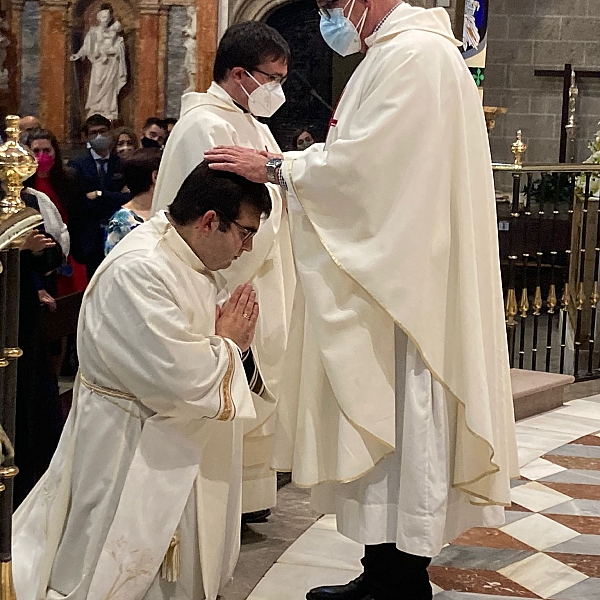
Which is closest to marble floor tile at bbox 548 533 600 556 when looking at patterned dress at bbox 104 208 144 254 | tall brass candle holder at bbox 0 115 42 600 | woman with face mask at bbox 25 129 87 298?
patterned dress at bbox 104 208 144 254

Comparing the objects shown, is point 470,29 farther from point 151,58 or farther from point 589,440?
point 589,440

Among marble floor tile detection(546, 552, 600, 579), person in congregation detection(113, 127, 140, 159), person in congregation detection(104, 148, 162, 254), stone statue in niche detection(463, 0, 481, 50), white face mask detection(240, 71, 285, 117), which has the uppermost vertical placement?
stone statue in niche detection(463, 0, 481, 50)

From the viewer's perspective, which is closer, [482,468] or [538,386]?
[482,468]

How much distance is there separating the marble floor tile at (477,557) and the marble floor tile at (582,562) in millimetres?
100

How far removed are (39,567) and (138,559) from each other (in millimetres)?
307

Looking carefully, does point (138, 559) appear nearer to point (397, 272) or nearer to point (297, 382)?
point (297, 382)

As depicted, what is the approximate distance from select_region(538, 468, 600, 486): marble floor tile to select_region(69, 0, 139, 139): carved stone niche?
443 centimetres

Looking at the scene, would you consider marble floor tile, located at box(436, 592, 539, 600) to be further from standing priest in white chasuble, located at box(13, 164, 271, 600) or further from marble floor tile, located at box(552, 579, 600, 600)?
standing priest in white chasuble, located at box(13, 164, 271, 600)

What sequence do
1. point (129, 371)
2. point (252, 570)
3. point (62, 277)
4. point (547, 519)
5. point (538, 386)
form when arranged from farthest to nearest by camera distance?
point (62, 277) < point (538, 386) < point (547, 519) < point (252, 570) < point (129, 371)

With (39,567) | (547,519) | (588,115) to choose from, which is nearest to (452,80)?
(39,567)

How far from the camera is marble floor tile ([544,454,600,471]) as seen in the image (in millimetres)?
4750

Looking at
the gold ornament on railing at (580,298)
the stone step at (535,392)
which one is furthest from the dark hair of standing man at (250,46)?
the gold ornament on railing at (580,298)

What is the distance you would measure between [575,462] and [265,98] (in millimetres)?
2315

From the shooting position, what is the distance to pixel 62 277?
6.62 meters
